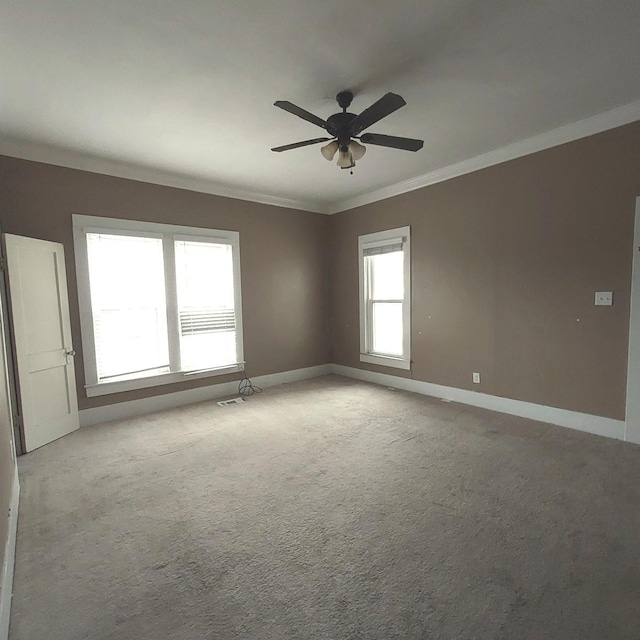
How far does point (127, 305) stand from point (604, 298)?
15.9 feet

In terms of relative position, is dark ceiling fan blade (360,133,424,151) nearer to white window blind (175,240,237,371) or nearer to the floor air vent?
white window blind (175,240,237,371)

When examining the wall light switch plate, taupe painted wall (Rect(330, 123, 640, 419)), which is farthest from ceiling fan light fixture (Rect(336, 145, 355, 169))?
the wall light switch plate

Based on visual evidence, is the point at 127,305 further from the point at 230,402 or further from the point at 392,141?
the point at 392,141

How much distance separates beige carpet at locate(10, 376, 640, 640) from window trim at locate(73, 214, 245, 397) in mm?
758

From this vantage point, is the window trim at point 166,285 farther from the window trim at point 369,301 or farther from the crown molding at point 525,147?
the crown molding at point 525,147

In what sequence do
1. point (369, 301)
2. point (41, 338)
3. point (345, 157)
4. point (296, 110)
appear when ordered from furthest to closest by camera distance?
point (369, 301) → point (41, 338) → point (345, 157) → point (296, 110)

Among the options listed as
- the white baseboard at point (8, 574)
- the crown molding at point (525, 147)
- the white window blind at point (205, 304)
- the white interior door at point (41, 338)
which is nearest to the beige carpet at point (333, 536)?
the white baseboard at point (8, 574)

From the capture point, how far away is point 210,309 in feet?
15.3

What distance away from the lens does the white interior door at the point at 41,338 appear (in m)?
3.11

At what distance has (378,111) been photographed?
2.25 meters

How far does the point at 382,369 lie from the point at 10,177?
4.81 meters

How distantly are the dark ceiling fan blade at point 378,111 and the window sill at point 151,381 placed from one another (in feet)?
11.2

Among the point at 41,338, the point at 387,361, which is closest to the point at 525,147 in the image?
the point at 387,361

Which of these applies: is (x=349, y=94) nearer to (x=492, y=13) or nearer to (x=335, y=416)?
(x=492, y=13)
